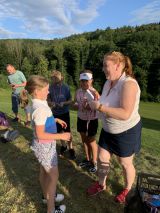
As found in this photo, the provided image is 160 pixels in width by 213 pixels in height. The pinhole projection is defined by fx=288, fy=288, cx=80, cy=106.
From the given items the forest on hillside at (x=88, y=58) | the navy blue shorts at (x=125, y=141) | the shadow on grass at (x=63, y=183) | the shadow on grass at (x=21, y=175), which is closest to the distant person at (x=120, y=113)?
the navy blue shorts at (x=125, y=141)

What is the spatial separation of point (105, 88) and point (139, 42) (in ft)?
212

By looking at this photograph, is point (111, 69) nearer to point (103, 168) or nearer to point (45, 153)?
point (45, 153)

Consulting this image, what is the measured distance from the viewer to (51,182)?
354 cm

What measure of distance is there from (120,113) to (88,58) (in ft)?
224

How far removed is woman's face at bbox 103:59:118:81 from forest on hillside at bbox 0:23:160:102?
50.6 meters

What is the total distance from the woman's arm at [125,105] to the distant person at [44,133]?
1.78 ft

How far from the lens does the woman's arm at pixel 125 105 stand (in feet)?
10.7

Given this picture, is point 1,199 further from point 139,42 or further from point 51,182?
point 139,42

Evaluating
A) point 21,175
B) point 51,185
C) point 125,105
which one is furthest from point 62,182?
point 125,105

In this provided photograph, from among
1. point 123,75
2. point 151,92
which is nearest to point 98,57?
point 151,92

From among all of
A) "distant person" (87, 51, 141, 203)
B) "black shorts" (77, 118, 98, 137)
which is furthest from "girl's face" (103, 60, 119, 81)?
"black shorts" (77, 118, 98, 137)

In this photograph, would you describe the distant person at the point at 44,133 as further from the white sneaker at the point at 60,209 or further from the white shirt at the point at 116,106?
the white shirt at the point at 116,106

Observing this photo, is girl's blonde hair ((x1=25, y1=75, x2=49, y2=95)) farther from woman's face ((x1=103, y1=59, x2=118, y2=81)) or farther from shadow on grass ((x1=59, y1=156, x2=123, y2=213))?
shadow on grass ((x1=59, y1=156, x2=123, y2=213))

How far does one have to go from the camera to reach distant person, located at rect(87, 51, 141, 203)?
3.29m
